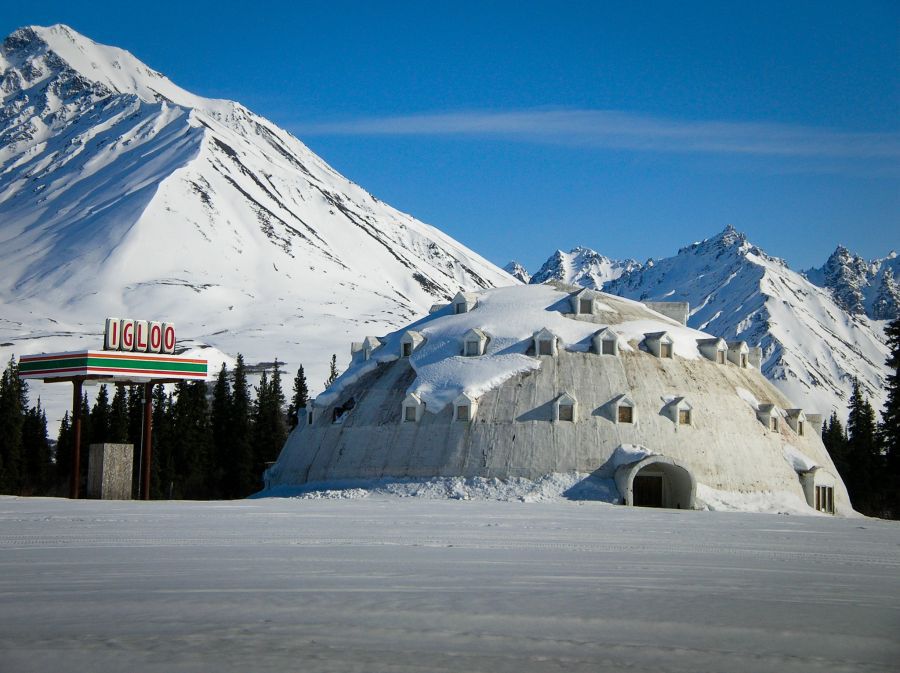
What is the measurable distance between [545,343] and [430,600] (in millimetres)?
40451

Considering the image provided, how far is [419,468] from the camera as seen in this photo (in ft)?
168

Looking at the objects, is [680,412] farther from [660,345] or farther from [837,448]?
[837,448]

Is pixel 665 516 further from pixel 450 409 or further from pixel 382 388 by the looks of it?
pixel 382 388

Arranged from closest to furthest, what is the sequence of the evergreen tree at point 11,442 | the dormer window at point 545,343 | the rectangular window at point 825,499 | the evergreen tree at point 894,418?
the dormer window at point 545,343 < the rectangular window at point 825,499 < the evergreen tree at point 894,418 < the evergreen tree at point 11,442

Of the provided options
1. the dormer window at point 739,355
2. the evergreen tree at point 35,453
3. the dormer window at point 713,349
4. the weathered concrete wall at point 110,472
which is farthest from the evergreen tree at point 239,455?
the dormer window at point 713,349

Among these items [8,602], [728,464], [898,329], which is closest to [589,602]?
[8,602]

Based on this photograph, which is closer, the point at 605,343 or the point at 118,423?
the point at 605,343

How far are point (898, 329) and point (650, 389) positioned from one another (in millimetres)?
25195

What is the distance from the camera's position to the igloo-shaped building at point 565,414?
167 ft

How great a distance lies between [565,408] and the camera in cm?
5172

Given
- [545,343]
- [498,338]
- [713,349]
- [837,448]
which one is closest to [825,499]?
Result: [713,349]

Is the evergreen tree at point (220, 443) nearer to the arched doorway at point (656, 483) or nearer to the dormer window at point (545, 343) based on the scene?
the dormer window at point (545, 343)

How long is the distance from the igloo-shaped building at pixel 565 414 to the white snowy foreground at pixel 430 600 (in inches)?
901

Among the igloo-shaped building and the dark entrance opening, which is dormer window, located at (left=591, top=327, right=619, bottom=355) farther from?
the dark entrance opening
